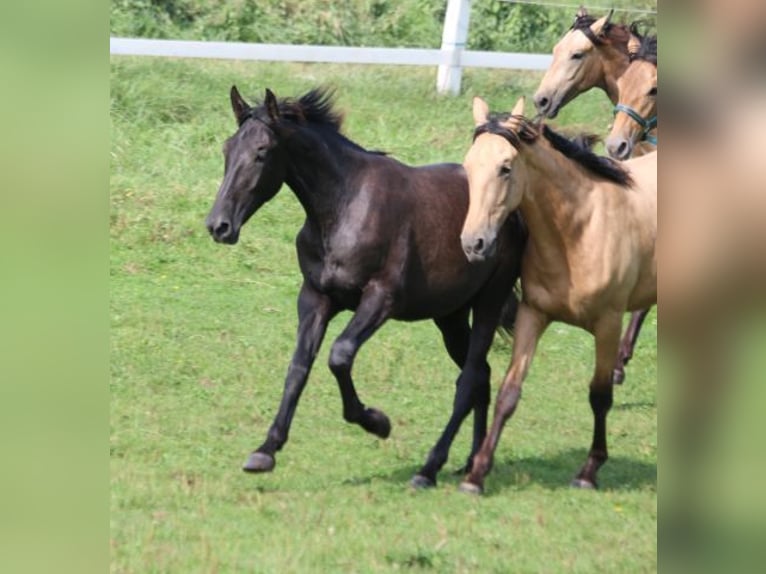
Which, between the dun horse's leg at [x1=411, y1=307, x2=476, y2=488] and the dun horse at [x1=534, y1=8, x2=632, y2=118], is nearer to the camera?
the dun horse's leg at [x1=411, y1=307, x2=476, y2=488]

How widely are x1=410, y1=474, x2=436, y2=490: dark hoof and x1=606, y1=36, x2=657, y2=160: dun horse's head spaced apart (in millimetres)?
3181

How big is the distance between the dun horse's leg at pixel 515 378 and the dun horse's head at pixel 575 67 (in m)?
4.24

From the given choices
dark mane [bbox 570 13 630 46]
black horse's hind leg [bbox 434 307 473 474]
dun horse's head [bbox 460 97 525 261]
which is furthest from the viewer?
dark mane [bbox 570 13 630 46]

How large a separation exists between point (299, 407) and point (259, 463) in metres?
1.92

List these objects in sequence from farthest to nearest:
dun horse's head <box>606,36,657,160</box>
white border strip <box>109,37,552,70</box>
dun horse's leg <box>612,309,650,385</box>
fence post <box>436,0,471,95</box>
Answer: fence post <box>436,0,471,95</box>, white border strip <box>109,37,552,70</box>, dun horse's leg <box>612,309,650,385</box>, dun horse's head <box>606,36,657,160</box>

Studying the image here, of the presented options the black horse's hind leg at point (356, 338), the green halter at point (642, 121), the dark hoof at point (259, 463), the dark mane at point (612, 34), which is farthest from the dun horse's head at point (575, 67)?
the dark hoof at point (259, 463)

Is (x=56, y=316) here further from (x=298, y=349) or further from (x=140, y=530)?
(x=298, y=349)

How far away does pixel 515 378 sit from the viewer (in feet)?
23.3

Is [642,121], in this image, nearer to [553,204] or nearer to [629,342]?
[629,342]

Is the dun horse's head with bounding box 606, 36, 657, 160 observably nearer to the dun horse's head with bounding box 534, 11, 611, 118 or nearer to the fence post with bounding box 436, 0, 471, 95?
the dun horse's head with bounding box 534, 11, 611, 118

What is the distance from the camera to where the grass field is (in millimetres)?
5883

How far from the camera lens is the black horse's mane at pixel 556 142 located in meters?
6.70

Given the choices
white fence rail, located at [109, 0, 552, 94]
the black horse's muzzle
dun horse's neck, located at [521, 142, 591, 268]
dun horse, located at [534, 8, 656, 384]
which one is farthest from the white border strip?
dun horse's neck, located at [521, 142, 591, 268]

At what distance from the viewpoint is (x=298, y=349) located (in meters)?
7.16
